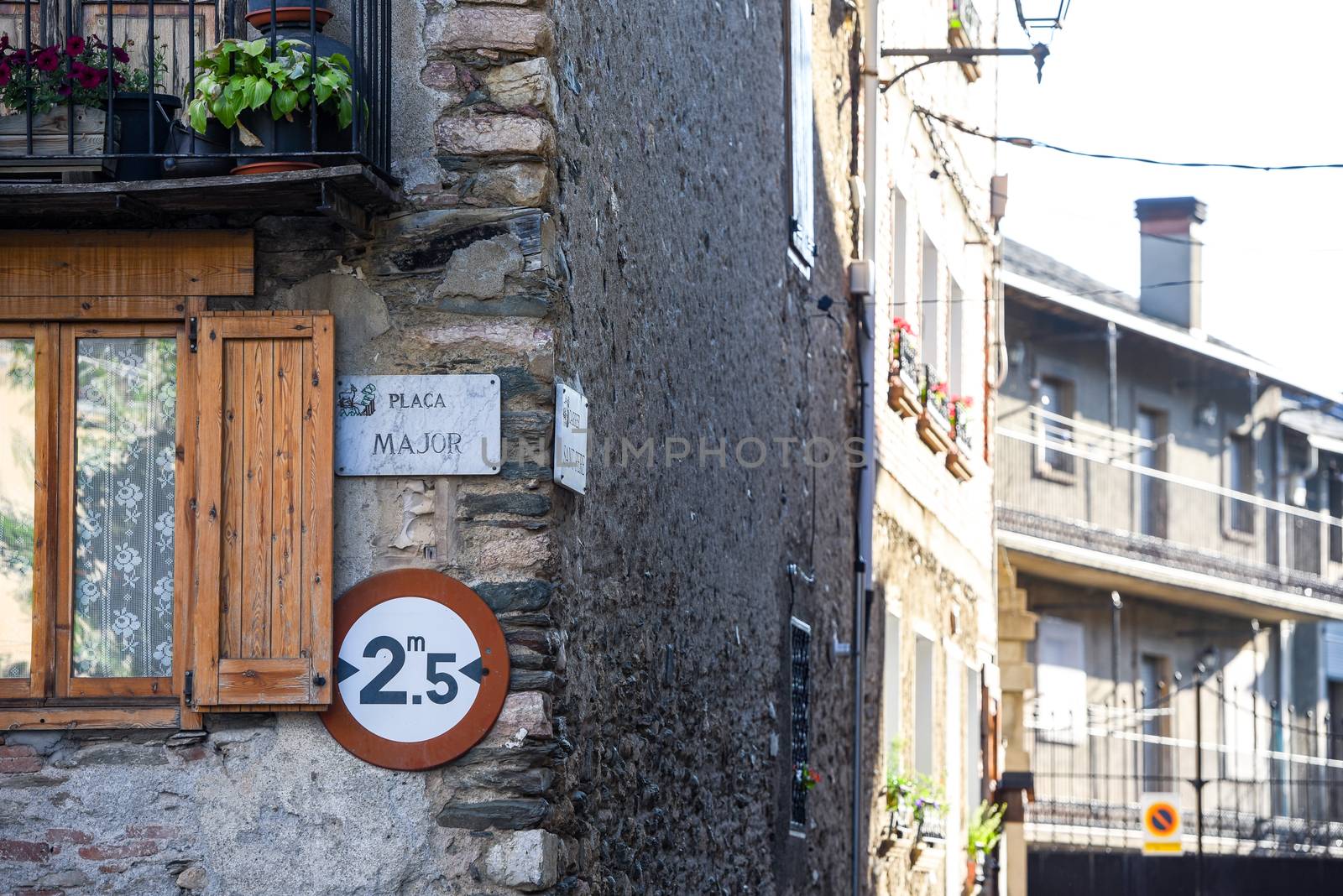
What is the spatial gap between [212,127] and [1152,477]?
19365 mm

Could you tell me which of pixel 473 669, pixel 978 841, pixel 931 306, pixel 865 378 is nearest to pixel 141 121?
pixel 473 669

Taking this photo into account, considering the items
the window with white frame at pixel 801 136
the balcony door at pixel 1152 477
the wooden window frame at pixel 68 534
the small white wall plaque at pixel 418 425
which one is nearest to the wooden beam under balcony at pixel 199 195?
the wooden window frame at pixel 68 534

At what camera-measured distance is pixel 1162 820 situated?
16.2m

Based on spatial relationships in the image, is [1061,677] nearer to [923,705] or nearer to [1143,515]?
[1143,515]

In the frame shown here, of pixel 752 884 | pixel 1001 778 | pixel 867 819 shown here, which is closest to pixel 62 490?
pixel 752 884

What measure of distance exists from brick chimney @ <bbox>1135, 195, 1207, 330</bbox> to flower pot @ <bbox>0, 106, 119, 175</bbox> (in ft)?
70.4

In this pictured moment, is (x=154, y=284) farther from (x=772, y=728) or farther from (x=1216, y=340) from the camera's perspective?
(x=1216, y=340)

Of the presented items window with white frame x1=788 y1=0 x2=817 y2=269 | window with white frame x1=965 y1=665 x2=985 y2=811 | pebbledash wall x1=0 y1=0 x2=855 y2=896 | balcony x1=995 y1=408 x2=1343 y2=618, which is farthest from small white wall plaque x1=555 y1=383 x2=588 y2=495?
balcony x1=995 y1=408 x2=1343 y2=618

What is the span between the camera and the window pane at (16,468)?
5.82m

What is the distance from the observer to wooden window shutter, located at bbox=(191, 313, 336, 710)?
5.55m

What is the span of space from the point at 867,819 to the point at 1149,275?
1666 cm

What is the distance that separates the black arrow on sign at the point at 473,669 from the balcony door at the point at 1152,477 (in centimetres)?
1749

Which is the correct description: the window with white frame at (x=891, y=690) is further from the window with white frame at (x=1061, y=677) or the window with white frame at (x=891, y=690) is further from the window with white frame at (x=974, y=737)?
the window with white frame at (x=1061, y=677)

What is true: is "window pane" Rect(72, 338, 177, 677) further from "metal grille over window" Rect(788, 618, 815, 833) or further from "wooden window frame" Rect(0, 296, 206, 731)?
"metal grille over window" Rect(788, 618, 815, 833)
